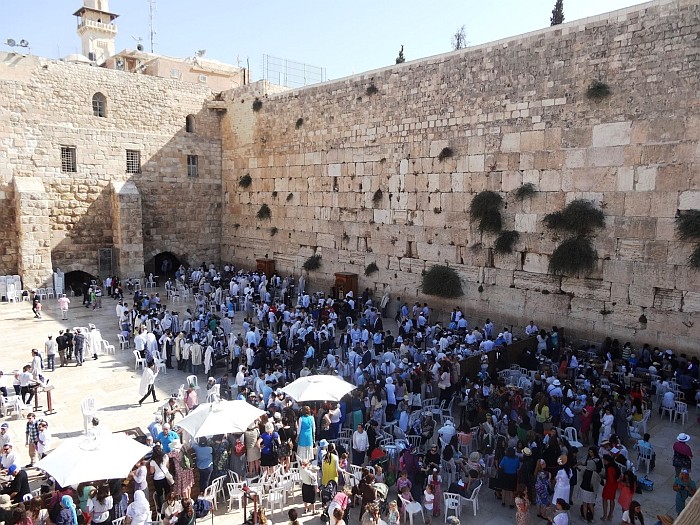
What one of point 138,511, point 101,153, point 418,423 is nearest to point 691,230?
point 418,423

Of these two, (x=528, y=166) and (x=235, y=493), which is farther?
(x=528, y=166)

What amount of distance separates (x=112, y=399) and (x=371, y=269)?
916 centimetres

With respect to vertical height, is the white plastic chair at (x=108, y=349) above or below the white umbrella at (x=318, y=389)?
below

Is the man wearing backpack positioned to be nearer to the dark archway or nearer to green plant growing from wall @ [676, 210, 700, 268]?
green plant growing from wall @ [676, 210, 700, 268]

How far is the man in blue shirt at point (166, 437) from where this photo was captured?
7225mm

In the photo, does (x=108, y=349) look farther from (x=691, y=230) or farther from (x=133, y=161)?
(x=691, y=230)

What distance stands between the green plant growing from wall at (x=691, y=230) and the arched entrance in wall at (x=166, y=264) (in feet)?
63.6

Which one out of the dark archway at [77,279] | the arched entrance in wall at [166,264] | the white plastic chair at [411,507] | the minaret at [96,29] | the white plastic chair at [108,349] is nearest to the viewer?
the white plastic chair at [411,507]

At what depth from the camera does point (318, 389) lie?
8.51 meters

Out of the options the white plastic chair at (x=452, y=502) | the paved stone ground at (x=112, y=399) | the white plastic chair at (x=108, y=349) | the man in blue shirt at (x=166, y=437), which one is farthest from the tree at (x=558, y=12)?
the man in blue shirt at (x=166, y=437)

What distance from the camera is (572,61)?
12.7 metres

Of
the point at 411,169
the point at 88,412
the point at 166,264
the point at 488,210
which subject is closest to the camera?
the point at 88,412

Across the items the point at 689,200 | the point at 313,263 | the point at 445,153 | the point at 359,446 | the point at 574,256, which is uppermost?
the point at 445,153

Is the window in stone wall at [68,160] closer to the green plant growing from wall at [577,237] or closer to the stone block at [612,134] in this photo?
the green plant growing from wall at [577,237]
